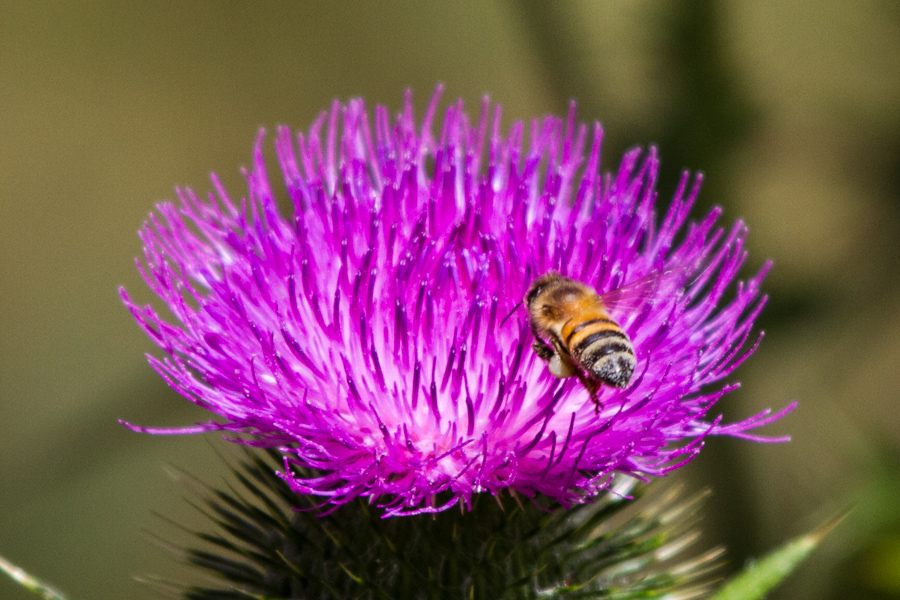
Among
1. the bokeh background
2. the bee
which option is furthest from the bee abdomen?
the bokeh background

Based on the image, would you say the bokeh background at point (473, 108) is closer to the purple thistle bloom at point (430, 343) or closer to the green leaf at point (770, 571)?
the green leaf at point (770, 571)

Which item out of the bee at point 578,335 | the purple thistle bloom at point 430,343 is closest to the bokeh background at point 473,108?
the purple thistle bloom at point 430,343

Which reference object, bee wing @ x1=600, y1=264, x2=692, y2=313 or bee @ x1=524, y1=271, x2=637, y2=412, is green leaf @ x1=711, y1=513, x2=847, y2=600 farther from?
bee wing @ x1=600, y1=264, x2=692, y2=313

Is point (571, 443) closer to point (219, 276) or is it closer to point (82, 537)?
point (219, 276)

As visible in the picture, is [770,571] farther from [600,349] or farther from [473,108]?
[473,108]

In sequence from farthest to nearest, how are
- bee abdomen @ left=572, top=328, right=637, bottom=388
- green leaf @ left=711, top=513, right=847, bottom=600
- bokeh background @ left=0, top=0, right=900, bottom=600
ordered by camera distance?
bokeh background @ left=0, top=0, right=900, bottom=600, green leaf @ left=711, top=513, right=847, bottom=600, bee abdomen @ left=572, top=328, right=637, bottom=388

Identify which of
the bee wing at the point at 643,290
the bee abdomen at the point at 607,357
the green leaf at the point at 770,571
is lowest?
the green leaf at the point at 770,571

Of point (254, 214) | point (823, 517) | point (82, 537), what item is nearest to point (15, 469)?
point (82, 537)
